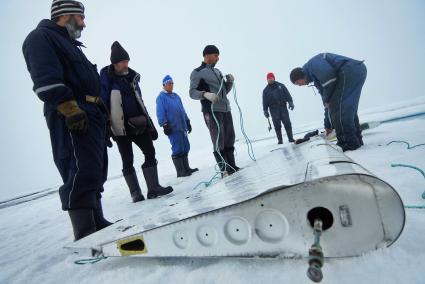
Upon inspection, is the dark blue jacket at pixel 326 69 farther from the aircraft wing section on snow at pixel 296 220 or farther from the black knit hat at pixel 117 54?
the aircraft wing section on snow at pixel 296 220

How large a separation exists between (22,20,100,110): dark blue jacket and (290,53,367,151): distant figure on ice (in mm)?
2816

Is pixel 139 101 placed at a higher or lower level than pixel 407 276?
higher

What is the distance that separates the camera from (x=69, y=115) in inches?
58.7

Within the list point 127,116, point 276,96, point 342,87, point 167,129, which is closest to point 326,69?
point 342,87

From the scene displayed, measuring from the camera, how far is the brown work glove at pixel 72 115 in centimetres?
149

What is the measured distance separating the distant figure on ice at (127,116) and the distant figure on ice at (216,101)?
0.73 meters

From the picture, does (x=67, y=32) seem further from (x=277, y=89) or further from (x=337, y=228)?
(x=277, y=89)

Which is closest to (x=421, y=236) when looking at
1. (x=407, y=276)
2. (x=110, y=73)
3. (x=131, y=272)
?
(x=407, y=276)

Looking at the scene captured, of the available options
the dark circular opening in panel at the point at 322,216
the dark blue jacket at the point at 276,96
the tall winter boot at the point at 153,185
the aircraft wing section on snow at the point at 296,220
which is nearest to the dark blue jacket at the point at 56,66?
the aircraft wing section on snow at the point at 296,220

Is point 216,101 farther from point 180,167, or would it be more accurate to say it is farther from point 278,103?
point 278,103

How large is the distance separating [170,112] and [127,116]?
1.84m

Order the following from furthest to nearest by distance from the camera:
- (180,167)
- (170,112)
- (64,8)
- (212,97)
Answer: (180,167) < (170,112) < (212,97) < (64,8)

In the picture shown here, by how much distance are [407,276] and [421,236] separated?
0.90 feet

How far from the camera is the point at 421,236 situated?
2.90 ft
